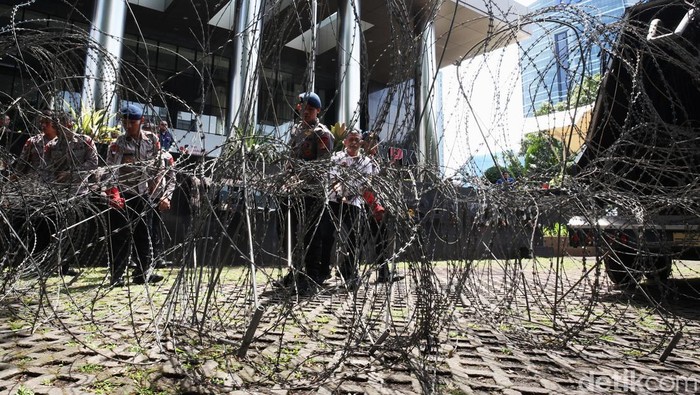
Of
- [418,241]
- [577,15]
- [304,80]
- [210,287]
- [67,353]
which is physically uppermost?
[577,15]

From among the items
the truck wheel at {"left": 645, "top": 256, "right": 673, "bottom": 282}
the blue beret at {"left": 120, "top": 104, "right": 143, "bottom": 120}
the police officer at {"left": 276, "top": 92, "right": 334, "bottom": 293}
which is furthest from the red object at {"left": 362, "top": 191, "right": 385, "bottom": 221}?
the blue beret at {"left": 120, "top": 104, "right": 143, "bottom": 120}

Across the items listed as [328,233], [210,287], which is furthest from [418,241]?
[328,233]

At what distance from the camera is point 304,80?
184cm

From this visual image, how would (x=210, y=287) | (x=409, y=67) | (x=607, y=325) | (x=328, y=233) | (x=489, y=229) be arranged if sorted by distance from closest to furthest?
(x=210, y=287) → (x=409, y=67) → (x=489, y=229) → (x=607, y=325) → (x=328, y=233)

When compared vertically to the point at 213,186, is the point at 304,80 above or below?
above

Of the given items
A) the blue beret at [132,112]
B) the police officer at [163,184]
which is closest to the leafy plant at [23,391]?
the police officer at [163,184]

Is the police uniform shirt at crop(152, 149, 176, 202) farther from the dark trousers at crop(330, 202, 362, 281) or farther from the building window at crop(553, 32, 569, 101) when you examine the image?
the building window at crop(553, 32, 569, 101)

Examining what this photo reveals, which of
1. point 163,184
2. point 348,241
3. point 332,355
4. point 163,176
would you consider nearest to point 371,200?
point 348,241

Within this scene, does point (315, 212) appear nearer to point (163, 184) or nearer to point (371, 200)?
point (371, 200)

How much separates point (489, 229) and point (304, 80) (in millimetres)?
1052

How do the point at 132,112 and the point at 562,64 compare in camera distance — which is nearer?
the point at 562,64

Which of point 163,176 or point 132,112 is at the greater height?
point 132,112

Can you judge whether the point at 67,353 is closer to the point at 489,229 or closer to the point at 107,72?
the point at 107,72

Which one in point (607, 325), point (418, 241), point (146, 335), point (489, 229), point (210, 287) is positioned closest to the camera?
point (210, 287)
